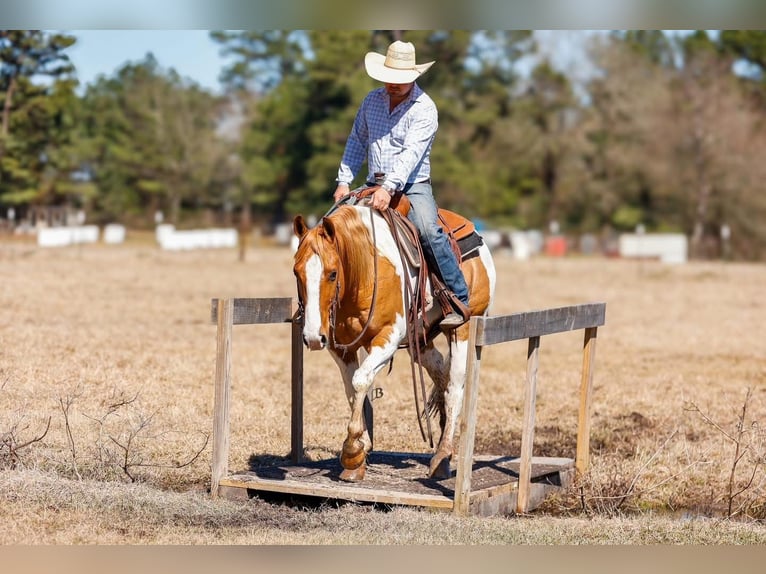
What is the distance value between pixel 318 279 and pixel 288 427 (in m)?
3.84

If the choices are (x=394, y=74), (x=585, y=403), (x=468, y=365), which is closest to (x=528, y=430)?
(x=468, y=365)

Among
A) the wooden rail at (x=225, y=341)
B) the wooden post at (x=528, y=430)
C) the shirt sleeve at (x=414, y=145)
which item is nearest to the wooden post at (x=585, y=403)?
the wooden post at (x=528, y=430)

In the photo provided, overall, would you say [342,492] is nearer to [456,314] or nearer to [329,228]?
[456,314]

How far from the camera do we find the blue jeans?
8.05 meters

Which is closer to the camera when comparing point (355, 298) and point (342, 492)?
point (342, 492)

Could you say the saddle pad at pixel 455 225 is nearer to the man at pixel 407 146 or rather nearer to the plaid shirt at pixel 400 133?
the man at pixel 407 146

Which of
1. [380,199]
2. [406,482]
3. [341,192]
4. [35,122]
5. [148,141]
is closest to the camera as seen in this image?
[380,199]

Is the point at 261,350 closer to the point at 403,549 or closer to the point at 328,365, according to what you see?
the point at 328,365

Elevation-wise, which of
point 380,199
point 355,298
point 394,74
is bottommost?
point 355,298

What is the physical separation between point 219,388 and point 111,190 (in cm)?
5513

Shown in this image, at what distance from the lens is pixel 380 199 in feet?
25.3

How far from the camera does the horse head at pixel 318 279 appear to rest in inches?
278

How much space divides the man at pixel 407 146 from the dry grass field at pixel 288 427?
1.85m

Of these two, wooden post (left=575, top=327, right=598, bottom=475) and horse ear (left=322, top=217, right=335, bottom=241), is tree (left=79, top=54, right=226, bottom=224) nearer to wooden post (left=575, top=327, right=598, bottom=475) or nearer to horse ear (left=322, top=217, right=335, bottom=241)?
wooden post (left=575, top=327, right=598, bottom=475)
